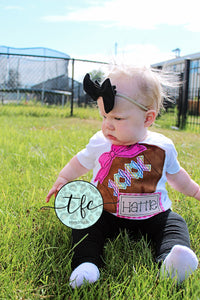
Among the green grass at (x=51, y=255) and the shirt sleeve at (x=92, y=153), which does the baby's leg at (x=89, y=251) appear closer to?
the green grass at (x=51, y=255)

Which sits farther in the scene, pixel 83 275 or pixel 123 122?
pixel 123 122

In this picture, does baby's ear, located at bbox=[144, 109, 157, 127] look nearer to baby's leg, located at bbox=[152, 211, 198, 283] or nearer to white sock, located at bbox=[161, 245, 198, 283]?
baby's leg, located at bbox=[152, 211, 198, 283]

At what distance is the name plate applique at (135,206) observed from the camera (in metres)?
1.25

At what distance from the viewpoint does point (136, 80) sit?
1.20 metres

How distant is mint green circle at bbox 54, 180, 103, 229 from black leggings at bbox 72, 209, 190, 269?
72 mm

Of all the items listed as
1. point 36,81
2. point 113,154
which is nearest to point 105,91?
point 113,154

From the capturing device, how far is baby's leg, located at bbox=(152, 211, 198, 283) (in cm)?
97

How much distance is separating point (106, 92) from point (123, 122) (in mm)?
138

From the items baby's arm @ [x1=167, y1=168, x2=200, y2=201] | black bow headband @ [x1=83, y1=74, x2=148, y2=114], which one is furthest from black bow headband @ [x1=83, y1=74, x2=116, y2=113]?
baby's arm @ [x1=167, y1=168, x2=200, y2=201]

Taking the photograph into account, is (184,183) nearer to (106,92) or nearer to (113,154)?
(113,154)

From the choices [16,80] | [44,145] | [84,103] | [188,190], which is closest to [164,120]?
[84,103]

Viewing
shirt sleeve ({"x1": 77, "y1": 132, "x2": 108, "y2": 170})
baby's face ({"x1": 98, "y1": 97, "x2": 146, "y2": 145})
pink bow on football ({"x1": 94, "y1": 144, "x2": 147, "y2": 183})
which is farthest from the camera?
shirt sleeve ({"x1": 77, "y1": 132, "x2": 108, "y2": 170})

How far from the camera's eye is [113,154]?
1.31 m

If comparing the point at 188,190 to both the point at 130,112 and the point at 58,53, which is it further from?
the point at 58,53
